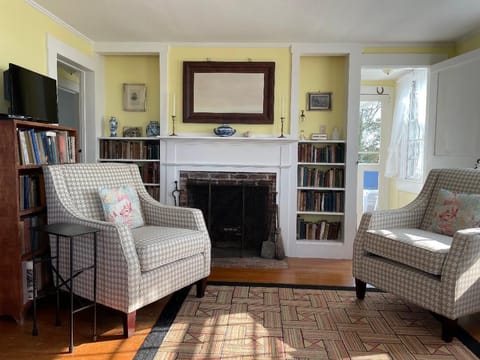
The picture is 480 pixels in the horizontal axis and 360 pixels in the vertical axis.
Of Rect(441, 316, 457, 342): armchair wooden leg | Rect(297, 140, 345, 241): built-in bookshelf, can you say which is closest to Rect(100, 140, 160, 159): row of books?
Rect(297, 140, 345, 241): built-in bookshelf

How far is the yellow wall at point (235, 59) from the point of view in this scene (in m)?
3.86

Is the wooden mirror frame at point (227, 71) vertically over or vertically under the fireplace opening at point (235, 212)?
over

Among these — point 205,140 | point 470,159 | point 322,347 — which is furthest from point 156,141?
point 470,159

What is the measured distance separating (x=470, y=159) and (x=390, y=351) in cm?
210

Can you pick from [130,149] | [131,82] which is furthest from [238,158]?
[131,82]

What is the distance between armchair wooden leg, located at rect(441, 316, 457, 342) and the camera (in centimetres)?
213

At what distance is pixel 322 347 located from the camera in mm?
2070

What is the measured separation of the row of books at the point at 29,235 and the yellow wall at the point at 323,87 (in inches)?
106

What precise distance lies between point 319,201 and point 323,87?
4.10 ft

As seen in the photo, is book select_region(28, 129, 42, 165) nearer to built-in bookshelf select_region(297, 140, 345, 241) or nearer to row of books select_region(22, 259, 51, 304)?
row of books select_region(22, 259, 51, 304)

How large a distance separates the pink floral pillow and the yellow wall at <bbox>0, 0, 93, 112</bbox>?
323cm

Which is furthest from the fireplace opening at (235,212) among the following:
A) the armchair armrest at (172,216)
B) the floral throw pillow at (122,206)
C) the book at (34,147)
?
the book at (34,147)

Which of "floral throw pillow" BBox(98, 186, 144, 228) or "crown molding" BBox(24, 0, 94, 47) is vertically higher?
"crown molding" BBox(24, 0, 94, 47)

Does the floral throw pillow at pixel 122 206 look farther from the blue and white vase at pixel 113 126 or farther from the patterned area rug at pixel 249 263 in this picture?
the blue and white vase at pixel 113 126
